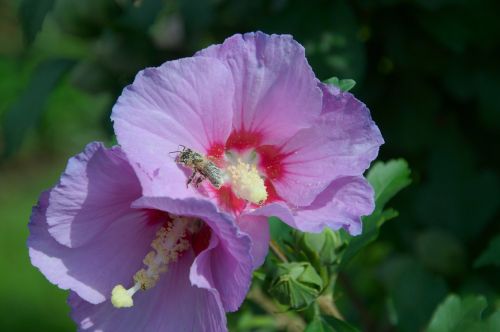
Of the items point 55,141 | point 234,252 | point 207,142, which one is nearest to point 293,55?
point 207,142

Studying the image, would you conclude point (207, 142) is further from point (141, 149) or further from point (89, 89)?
point (89, 89)

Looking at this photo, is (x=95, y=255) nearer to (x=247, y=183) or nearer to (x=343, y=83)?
(x=247, y=183)

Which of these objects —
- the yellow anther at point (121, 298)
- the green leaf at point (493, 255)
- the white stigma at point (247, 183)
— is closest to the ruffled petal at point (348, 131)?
the white stigma at point (247, 183)

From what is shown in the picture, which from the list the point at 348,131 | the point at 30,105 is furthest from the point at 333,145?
the point at 30,105

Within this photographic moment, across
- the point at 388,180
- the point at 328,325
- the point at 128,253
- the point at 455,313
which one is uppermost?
the point at 128,253

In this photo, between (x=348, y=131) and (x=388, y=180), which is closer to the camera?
(x=348, y=131)

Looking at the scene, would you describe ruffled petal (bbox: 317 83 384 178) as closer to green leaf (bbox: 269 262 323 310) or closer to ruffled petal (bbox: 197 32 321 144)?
ruffled petal (bbox: 197 32 321 144)

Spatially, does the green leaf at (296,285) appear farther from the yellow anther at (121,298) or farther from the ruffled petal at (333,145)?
the yellow anther at (121,298)
